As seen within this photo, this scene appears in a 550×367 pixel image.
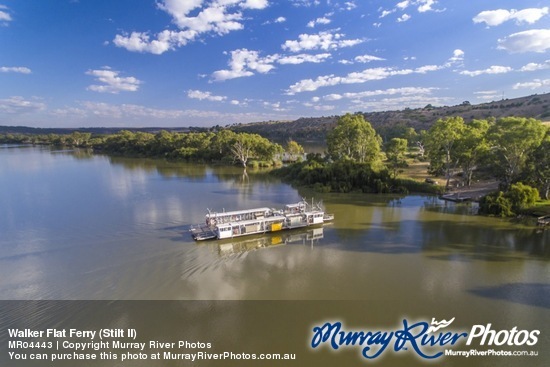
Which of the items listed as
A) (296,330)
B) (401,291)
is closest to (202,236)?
(296,330)

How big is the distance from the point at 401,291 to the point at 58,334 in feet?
56.0

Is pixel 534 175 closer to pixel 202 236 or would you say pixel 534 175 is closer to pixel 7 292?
pixel 202 236

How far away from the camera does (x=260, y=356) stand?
1195 centimetres

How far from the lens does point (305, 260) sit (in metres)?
20.5

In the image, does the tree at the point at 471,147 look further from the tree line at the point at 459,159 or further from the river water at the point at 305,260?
the river water at the point at 305,260

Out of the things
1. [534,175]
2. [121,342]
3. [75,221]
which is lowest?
[121,342]

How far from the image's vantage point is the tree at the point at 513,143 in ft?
105

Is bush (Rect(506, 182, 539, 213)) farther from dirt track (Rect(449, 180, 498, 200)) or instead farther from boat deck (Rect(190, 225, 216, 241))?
boat deck (Rect(190, 225, 216, 241))

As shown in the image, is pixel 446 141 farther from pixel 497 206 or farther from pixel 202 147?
pixel 202 147

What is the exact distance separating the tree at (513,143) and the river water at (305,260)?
6694 millimetres

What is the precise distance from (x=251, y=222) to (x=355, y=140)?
102 feet

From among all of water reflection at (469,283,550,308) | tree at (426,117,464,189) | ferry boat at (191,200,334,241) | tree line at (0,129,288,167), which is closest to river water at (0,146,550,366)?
water reflection at (469,283,550,308)

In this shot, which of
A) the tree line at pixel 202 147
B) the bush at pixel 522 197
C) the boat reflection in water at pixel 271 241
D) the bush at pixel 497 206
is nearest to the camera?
the boat reflection in water at pixel 271 241

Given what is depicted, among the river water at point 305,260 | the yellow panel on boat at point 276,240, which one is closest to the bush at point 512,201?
the river water at point 305,260
